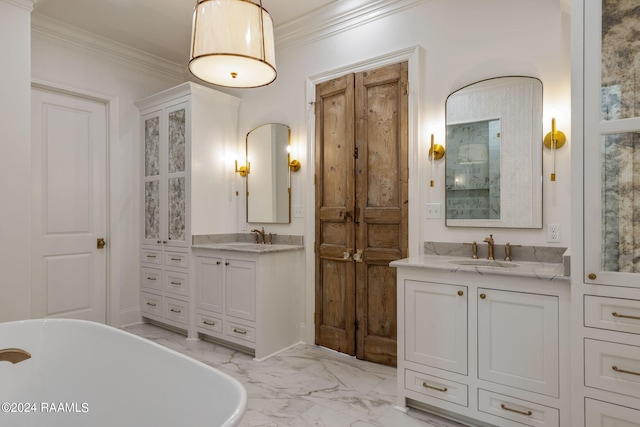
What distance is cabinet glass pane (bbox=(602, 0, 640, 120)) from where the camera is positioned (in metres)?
1.56

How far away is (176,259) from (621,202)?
11.4 ft

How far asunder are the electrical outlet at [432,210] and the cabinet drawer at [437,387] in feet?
3.54

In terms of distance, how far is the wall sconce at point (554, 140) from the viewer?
7.27 ft

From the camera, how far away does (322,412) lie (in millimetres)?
2207

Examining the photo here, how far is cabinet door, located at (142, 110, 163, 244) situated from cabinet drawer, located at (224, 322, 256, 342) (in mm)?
1286

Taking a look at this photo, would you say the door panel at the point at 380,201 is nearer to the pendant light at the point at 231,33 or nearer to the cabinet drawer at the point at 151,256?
the pendant light at the point at 231,33

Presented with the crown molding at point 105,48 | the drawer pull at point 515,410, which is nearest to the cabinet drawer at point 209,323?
the drawer pull at point 515,410

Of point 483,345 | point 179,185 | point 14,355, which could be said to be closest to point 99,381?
point 14,355

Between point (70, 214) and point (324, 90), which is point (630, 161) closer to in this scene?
point (324, 90)

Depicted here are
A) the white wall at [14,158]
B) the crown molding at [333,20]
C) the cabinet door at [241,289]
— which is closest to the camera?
the white wall at [14,158]

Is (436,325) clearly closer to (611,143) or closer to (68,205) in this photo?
(611,143)

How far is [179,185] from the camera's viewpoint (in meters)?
3.71

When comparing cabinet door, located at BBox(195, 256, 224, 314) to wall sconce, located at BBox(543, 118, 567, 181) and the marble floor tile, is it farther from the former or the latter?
A: wall sconce, located at BBox(543, 118, 567, 181)

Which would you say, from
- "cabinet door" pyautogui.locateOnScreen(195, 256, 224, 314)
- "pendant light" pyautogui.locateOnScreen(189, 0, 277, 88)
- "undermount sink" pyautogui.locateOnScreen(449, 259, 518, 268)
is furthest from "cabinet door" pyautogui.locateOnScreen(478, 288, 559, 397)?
"cabinet door" pyautogui.locateOnScreen(195, 256, 224, 314)
